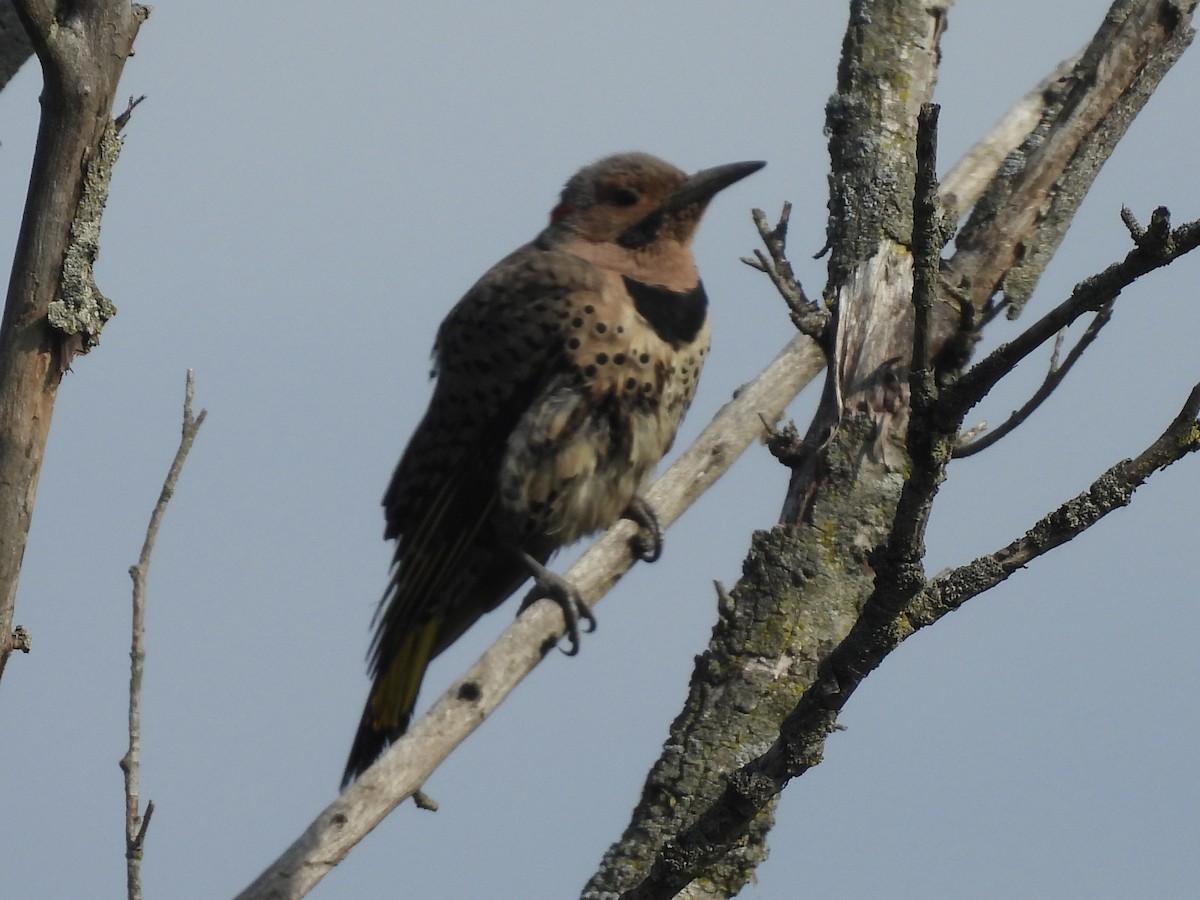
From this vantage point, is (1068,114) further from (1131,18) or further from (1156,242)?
(1156,242)

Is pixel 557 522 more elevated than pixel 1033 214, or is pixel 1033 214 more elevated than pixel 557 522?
pixel 1033 214

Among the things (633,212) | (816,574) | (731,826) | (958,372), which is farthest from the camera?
(633,212)

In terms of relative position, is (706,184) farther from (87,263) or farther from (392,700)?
(87,263)

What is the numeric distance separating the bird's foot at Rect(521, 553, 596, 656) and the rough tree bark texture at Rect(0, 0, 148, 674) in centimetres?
157

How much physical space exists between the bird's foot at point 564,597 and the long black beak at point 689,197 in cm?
121

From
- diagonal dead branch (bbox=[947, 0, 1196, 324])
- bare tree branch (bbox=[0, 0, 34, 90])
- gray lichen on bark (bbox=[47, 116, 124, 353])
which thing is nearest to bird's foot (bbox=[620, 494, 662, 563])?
diagonal dead branch (bbox=[947, 0, 1196, 324])

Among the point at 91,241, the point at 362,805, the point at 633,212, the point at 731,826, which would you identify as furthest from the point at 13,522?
the point at 633,212

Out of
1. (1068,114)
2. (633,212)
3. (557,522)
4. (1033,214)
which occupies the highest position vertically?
(633,212)

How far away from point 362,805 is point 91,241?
1.19 metres

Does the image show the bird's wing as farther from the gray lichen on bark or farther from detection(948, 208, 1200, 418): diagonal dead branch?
detection(948, 208, 1200, 418): diagonal dead branch

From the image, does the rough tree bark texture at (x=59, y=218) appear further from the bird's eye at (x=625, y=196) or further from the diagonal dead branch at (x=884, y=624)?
the bird's eye at (x=625, y=196)

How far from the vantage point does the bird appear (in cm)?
505

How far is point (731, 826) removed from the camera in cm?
286

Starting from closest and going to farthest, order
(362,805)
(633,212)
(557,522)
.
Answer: (362,805), (557,522), (633,212)
